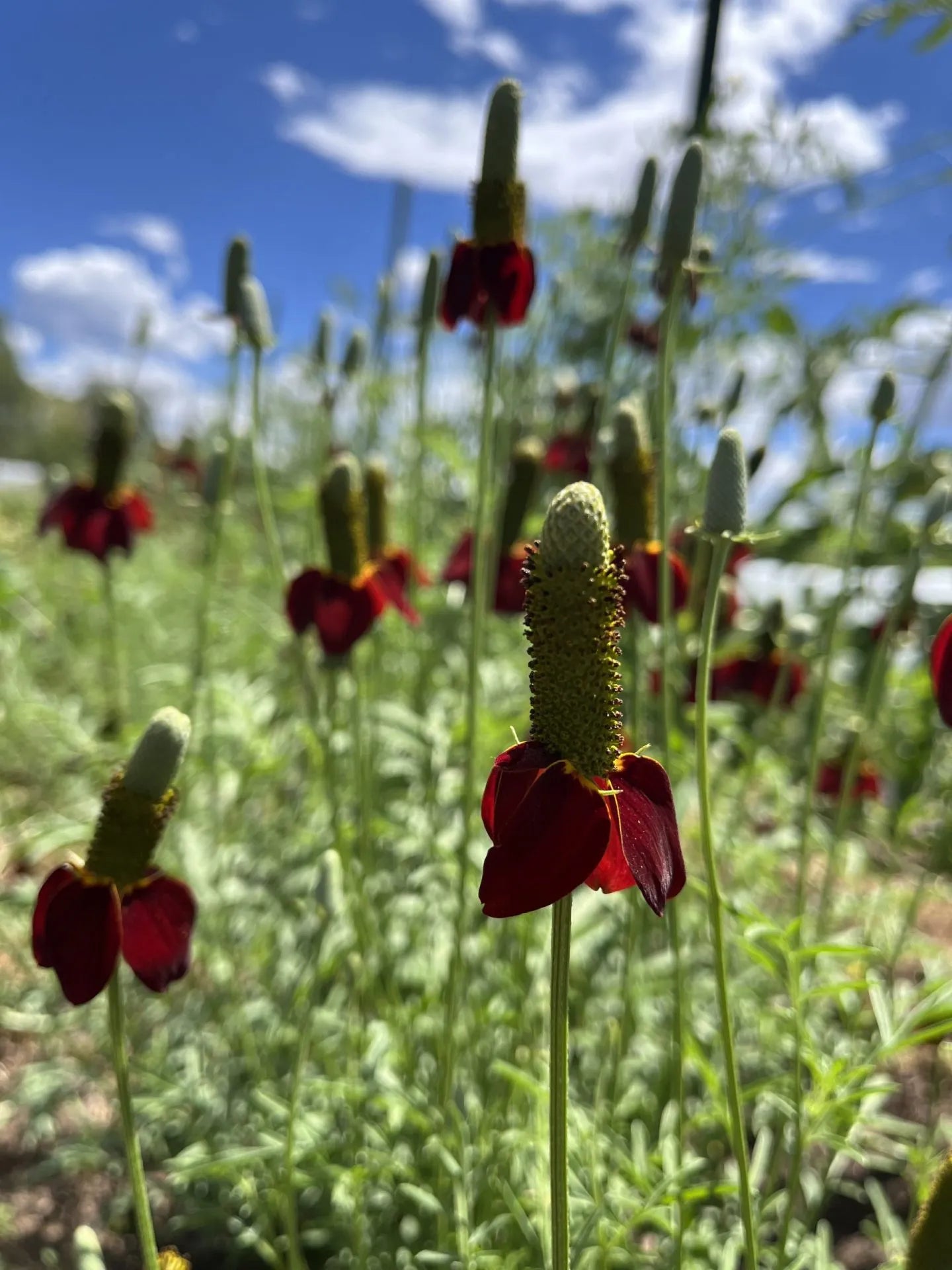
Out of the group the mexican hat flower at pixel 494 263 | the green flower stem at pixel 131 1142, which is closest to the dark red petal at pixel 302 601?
the mexican hat flower at pixel 494 263

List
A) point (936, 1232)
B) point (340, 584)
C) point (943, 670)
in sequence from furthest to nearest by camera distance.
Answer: point (340, 584) < point (943, 670) < point (936, 1232)

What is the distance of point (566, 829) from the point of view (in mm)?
533

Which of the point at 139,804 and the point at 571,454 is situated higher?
the point at 571,454

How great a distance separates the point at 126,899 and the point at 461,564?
896 mm

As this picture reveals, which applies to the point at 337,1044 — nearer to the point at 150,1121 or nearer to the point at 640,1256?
the point at 150,1121

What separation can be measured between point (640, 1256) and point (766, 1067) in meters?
0.59

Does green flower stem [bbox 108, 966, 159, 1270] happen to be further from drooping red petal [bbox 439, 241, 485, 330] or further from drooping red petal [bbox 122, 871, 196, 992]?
drooping red petal [bbox 439, 241, 485, 330]

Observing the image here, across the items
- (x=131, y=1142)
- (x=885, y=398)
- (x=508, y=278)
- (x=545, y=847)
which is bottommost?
(x=131, y=1142)

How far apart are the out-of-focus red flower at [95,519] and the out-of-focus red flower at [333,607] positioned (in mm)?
649

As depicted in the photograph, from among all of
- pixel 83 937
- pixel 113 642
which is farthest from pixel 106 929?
pixel 113 642

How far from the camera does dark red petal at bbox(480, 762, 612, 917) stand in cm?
52

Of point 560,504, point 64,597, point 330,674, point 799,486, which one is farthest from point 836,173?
point 64,597

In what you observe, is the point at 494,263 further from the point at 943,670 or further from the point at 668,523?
the point at 943,670

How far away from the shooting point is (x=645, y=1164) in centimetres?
105
